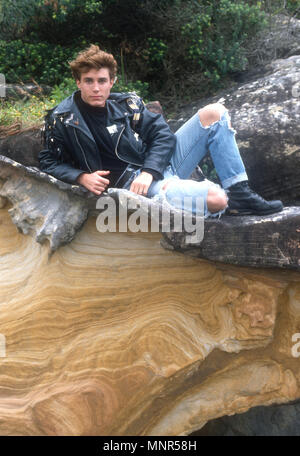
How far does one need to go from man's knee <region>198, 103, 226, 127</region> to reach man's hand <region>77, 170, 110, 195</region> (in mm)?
711

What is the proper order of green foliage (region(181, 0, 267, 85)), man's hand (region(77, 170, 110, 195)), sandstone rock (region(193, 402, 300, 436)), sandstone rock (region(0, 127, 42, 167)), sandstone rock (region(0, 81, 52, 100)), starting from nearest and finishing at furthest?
man's hand (region(77, 170, 110, 195)) < sandstone rock (region(0, 127, 42, 167)) < sandstone rock (region(193, 402, 300, 436)) < sandstone rock (region(0, 81, 52, 100)) < green foliage (region(181, 0, 267, 85))

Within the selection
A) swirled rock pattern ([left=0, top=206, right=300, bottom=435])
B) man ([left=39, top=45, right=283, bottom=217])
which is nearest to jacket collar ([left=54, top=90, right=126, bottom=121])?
man ([left=39, top=45, right=283, bottom=217])

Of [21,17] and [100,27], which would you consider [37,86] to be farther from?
[100,27]

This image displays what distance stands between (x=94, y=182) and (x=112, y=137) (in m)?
0.36

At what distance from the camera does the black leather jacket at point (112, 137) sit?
272 centimetres

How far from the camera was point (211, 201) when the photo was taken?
2.60m

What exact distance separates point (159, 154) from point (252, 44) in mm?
2984

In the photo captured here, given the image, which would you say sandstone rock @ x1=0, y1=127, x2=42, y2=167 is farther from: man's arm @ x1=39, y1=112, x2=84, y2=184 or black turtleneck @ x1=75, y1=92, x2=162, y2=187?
black turtleneck @ x1=75, y1=92, x2=162, y2=187

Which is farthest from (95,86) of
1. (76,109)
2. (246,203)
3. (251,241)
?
(251,241)

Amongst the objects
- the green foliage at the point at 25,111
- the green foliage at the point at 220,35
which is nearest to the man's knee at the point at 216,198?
the green foliage at the point at 25,111

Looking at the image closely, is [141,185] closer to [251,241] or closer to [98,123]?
[98,123]

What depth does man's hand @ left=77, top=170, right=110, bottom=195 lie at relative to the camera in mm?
2604
